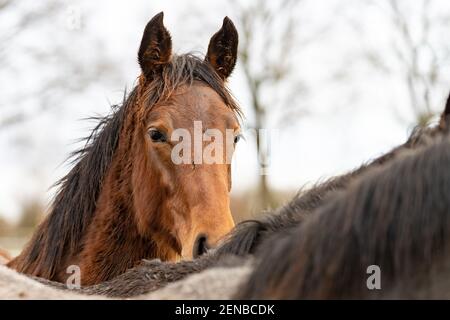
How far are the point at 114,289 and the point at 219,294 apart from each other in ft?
3.77

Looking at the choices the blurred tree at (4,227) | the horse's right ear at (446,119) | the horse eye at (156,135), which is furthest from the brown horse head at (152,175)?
the blurred tree at (4,227)

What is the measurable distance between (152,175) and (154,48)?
107 centimetres

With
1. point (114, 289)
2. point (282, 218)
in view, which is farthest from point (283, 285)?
point (114, 289)

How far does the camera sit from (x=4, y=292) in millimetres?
3146

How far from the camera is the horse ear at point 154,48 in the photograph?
229 inches

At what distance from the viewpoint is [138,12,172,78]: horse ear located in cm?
581

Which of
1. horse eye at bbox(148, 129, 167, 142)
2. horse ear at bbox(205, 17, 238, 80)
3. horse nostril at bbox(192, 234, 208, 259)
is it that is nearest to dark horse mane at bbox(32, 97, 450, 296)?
horse nostril at bbox(192, 234, 208, 259)

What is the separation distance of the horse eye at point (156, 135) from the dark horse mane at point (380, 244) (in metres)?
3.18

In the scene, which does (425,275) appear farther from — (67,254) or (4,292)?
(67,254)

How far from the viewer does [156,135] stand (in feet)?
17.9

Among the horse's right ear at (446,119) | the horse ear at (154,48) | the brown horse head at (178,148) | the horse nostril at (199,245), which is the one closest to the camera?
the horse's right ear at (446,119)

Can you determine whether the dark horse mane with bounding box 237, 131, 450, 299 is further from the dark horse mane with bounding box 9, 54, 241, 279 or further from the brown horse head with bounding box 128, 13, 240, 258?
the dark horse mane with bounding box 9, 54, 241, 279

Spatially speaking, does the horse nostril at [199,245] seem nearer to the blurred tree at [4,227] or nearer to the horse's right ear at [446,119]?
the horse's right ear at [446,119]

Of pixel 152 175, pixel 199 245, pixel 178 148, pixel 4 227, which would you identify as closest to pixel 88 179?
pixel 152 175
